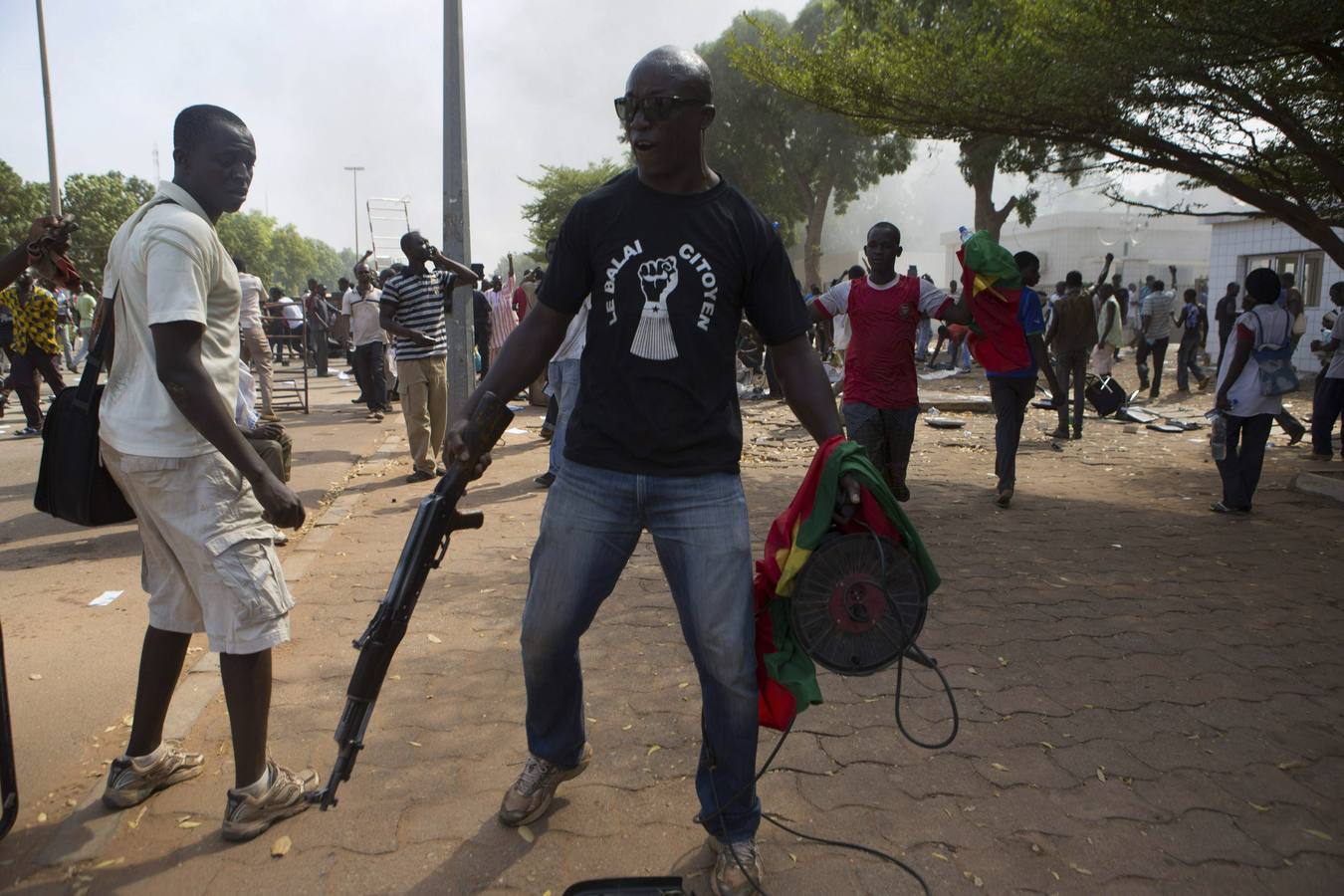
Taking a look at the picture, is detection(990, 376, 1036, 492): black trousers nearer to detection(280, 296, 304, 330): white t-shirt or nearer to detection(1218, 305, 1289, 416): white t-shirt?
detection(1218, 305, 1289, 416): white t-shirt

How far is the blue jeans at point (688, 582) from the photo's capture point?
237 cm

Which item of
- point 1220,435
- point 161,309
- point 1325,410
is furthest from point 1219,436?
point 161,309

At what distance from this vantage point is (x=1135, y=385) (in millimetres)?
18047

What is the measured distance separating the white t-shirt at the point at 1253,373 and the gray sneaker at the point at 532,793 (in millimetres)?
6115

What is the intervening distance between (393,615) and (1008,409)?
5.57 meters

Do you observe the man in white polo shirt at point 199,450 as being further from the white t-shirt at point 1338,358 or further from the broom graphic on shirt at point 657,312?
the white t-shirt at point 1338,358

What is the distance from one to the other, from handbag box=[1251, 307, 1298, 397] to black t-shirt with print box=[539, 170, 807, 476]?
225 inches

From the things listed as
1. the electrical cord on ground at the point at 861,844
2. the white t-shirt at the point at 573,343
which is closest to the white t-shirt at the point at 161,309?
the electrical cord on ground at the point at 861,844

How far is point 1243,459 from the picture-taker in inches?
283

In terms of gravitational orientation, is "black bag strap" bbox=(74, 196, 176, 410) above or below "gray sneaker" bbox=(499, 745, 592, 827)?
above

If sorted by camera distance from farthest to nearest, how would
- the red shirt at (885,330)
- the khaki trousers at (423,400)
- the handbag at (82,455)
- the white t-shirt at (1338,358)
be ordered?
the white t-shirt at (1338,358)
the khaki trousers at (423,400)
the red shirt at (885,330)
the handbag at (82,455)

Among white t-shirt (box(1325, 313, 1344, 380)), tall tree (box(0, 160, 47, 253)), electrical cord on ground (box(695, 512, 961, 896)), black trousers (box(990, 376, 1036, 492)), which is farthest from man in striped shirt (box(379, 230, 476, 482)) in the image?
tall tree (box(0, 160, 47, 253))

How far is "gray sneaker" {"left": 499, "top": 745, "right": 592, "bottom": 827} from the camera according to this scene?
2.79 metres

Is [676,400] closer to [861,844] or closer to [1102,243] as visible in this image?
[861,844]
